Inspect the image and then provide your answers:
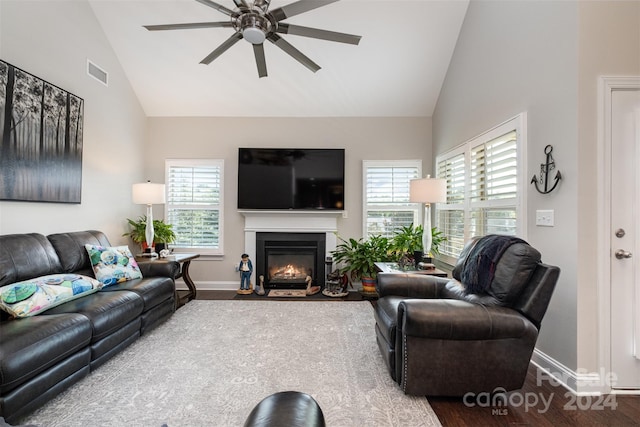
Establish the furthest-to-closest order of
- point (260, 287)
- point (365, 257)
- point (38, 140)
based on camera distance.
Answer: point (260, 287), point (365, 257), point (38, 140)

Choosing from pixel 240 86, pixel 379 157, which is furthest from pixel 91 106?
pixel 379 157

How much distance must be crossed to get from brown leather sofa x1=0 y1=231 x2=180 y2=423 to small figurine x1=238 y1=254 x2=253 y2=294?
112 cm

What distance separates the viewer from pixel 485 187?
9.92 ft

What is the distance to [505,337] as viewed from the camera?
5.63 ft

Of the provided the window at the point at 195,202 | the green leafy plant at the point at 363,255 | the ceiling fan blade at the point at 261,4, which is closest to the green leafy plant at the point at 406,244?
the green leafy plant at the point at 363,255

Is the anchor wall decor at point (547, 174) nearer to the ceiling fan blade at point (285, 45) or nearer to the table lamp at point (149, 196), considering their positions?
the ceiling fan blade at point (285, 45)

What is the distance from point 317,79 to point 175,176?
2761 mm

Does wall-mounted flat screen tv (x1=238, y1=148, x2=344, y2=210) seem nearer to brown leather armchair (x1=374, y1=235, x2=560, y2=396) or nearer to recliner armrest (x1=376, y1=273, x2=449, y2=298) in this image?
recliner armrest (x1=376, y1=273, x2=449, y2=298)

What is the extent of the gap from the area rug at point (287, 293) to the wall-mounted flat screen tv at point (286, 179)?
1287mm

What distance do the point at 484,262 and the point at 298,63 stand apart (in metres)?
3.39

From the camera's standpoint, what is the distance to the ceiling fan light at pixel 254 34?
212 centimetres

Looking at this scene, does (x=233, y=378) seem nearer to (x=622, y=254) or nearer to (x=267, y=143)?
(x=622, y=254)

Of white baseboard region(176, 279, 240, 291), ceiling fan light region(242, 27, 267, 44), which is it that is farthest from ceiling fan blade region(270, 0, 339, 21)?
white baseboard region(176, 279, 240, 291)

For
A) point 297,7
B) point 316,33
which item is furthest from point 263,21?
point 316,33
